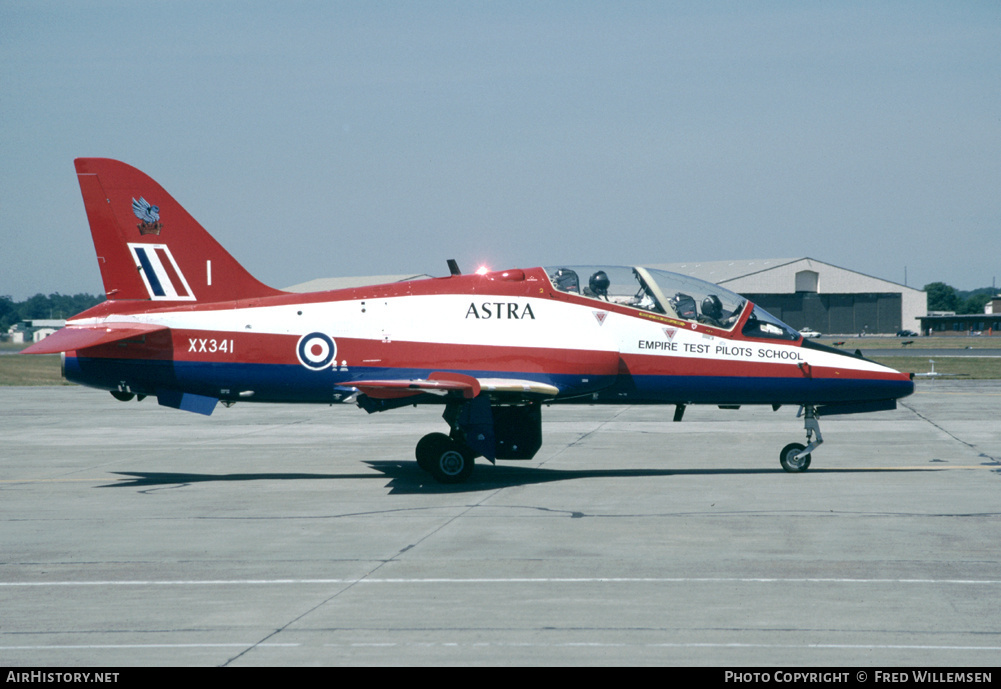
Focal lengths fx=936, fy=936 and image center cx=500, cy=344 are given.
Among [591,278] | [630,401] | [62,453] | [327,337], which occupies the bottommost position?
[62,453]

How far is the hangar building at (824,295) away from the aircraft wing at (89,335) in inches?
3622

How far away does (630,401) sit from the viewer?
603 inches

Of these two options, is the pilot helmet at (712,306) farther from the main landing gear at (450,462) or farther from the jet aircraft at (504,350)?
the main landing gear at (450,462)

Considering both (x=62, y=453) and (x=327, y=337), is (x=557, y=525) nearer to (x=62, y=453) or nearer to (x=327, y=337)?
(x=327, y=337)

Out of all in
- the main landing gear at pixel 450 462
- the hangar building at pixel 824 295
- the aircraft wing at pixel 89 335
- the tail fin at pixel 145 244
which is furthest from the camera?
the hangar building at pixel 824 295

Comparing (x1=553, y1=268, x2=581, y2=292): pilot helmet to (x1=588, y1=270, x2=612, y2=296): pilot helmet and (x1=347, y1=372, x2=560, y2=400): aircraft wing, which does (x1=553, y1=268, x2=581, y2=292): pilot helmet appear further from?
(x1=347, y1=372, x2=560, y2=400): aircraft wing

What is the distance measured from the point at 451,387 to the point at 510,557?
4.52 m

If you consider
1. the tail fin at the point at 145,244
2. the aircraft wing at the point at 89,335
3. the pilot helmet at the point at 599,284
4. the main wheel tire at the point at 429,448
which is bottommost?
the main wheel tire at the point at 429,448

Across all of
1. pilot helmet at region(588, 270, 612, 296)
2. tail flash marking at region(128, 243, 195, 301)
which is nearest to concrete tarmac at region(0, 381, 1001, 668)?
pilot helmet at region(588, 270, 612, 296)

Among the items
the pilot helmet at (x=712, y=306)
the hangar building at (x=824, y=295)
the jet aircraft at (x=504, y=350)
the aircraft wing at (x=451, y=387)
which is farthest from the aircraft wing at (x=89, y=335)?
the hangar building at (x=824, y=295)

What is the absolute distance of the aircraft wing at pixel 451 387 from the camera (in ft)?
44.8

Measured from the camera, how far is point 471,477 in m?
15.6

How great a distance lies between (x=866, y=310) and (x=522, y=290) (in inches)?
4042
